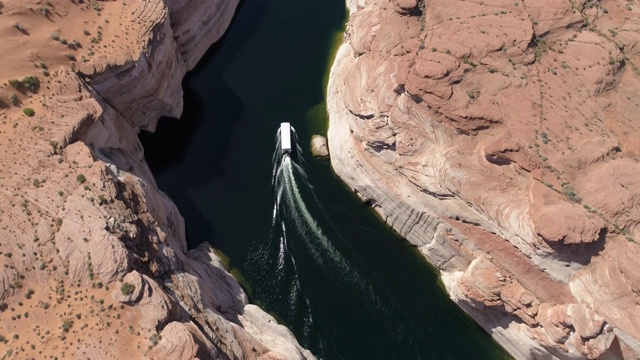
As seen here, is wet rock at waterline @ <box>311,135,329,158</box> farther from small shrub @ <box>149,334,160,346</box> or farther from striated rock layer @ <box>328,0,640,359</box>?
small shrub @ <box>149,334,160,346</box>

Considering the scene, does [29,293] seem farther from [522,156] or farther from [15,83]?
[522,156]

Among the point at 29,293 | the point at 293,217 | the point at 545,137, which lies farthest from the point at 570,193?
the point at 29,293

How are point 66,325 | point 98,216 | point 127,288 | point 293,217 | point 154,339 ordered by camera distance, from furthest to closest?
1. point 293,217
2. point 98,216
3. point 127,288
4. point 154,339
5. point 66,325

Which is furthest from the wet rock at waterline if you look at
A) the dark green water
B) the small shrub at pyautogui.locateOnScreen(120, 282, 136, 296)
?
the small shrub at pyautogui.locateOnScreen(120, 282, 136, 296)

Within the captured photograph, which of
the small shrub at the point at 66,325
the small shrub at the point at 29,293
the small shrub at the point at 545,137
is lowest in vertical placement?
the small shrub at the point at 66,325

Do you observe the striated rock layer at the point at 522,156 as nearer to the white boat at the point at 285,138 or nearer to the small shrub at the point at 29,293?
the white boat at the point at 285,138

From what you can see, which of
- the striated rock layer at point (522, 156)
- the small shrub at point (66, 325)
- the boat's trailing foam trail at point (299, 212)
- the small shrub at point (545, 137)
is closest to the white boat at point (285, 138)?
the boat's trailing foam trail at point (299, 212)
